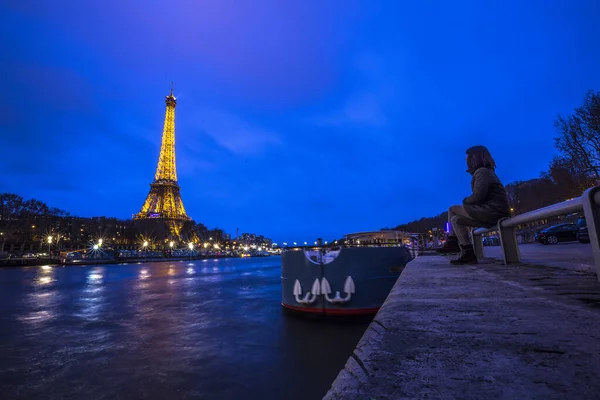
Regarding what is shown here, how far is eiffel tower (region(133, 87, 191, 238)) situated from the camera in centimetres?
10012

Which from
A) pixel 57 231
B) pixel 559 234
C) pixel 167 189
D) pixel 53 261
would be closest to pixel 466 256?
pixel 559 234

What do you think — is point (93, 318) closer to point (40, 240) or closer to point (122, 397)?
point (122, 397)

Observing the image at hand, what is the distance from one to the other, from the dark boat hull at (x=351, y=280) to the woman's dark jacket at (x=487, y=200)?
7.67 m

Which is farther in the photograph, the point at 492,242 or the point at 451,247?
the point at 492,242

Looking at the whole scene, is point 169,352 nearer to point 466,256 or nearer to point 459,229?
point 466,256

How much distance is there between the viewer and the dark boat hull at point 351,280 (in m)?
12.8

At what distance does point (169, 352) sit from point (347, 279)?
23.1 ft

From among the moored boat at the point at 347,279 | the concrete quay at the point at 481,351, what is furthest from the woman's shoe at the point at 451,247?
the moored boat at the point at 347,279

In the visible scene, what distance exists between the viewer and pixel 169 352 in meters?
9.20

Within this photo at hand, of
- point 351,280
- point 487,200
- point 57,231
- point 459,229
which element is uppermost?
point 57,231

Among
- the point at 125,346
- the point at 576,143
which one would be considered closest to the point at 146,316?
the point at 125,346

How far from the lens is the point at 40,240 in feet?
264

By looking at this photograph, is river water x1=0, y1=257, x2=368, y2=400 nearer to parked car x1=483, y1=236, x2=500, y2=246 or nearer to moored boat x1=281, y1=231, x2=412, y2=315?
moored boat x1=281, y1=231, x2=412, y2=315

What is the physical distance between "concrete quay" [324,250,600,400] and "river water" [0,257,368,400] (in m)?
5.77
